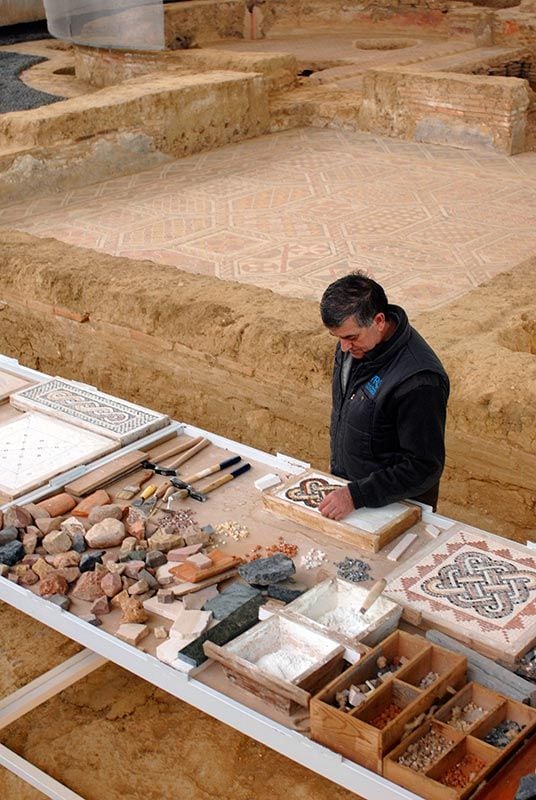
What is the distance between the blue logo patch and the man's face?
10cm

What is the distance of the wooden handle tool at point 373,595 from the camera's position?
2963mm

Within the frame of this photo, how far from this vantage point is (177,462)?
12.6 ft

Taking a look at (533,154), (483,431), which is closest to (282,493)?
(483,431)

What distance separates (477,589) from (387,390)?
2.41 feet

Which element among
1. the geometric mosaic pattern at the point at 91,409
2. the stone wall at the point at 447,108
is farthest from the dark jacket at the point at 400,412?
the stone wall at the point at 447,108

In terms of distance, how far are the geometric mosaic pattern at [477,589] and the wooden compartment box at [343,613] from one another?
8 cm

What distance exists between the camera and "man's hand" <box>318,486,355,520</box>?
3.39 metres

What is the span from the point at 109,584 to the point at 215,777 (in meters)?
1.01

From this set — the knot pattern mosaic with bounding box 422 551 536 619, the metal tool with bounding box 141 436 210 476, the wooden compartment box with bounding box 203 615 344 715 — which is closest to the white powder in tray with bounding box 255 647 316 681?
the wooden compartment box with bounding box 203 615 344 715

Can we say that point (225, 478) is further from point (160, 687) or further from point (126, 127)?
point (126, 127)

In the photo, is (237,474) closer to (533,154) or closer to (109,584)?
(109,584)

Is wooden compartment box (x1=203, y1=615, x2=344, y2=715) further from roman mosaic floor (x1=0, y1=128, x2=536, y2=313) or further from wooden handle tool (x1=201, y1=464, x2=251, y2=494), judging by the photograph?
roman mosaic floor (x1=0, y1=128, x2=536, y2=313)

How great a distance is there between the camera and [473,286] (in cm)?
667

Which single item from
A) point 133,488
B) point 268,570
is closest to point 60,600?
point 268,570
